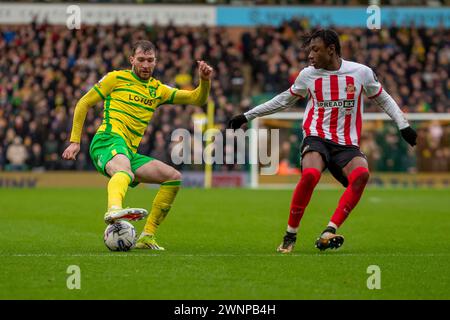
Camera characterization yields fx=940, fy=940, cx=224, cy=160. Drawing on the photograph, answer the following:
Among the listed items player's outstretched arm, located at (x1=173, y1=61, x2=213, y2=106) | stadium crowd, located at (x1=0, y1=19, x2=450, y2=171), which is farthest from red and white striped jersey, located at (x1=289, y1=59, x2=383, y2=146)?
stadium crowd, located at (x1=0, y1=19, x2=450, y2=171)

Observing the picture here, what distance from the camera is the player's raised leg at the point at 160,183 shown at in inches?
382

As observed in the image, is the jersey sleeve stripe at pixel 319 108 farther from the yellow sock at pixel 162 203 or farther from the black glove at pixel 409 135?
the yellow sock at pixel 162 203

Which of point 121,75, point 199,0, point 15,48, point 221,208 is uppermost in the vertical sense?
point 199,0

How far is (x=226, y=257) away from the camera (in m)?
9.08

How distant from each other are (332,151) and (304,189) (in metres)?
0.56

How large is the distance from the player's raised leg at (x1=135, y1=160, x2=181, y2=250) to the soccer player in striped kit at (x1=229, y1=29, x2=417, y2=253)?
0.87 meters

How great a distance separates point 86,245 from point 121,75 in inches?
74.4

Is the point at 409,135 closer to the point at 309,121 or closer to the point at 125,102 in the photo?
the point at 309,121

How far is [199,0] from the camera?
108 ft

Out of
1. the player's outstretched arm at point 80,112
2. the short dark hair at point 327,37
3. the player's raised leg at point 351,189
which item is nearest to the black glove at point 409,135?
the player's raised leg at point 351,189

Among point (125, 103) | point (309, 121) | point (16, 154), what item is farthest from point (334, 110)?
point (16, 154)

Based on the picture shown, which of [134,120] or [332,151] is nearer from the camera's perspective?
[332,151]
